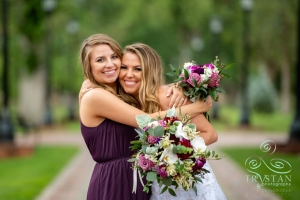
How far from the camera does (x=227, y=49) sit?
43938mm

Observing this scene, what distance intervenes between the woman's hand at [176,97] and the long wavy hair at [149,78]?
10 centimetres

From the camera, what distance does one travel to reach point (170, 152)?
3736 mm

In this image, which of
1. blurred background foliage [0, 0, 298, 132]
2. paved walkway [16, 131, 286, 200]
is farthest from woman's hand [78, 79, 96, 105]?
blurred background foliage [0, 0, 298, 132]

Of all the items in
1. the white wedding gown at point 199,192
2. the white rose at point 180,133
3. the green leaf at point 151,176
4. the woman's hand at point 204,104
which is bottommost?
the white wedding gown at point 199,192

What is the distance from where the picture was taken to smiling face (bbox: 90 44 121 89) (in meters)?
4.22

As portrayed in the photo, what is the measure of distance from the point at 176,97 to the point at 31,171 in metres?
8.34

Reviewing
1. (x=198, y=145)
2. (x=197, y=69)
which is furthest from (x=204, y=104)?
(x=198, y=145)

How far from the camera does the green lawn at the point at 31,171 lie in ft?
31.0

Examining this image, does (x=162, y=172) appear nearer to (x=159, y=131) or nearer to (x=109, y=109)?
(x=159, y=131)

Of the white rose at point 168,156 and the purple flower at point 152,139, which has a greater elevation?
the purple flower at point 152,139

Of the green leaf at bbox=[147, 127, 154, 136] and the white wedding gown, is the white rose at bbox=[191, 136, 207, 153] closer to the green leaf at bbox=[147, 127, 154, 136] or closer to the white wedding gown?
the green leaf at bbox=[147, 127, 154, 136]

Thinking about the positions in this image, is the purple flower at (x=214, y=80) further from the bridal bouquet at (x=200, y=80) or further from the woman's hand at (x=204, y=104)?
the woman's hand at (x=204, y=104)

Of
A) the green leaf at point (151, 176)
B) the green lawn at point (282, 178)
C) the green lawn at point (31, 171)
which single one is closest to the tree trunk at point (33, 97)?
the green lawn at point (31, 171)

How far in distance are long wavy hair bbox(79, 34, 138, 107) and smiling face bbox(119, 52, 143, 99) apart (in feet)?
0.25
